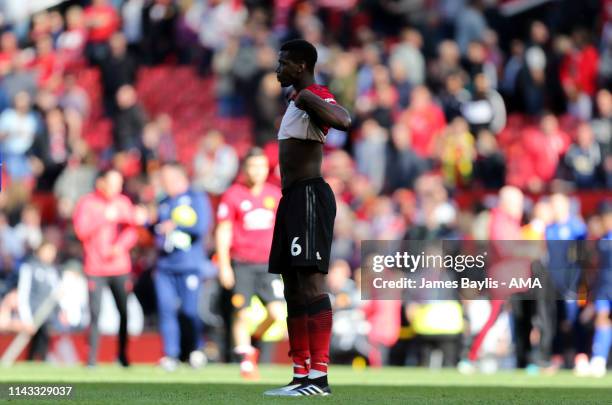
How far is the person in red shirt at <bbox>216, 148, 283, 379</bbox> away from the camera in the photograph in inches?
590

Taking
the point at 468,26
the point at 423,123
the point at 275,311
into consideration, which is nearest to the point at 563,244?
the point at 275,311

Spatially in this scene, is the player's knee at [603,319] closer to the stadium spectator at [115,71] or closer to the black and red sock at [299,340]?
the black and red sock at [299,340]

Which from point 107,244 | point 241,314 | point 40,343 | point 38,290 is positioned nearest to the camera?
point 241,314

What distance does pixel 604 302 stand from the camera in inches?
675

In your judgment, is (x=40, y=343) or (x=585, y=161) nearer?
(x=40, y=343)

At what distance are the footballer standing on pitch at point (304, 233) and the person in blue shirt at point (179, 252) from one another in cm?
656

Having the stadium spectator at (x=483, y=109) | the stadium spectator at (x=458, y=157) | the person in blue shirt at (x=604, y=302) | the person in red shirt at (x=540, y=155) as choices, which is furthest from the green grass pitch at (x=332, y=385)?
the stadium spectator at (x=483, y=109)

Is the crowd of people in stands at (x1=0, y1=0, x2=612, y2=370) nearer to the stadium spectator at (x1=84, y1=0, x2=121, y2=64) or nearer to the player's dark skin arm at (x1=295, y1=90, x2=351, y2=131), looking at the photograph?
the stadium spectator at (x1=84, y1=0, x2=121, y2=64)

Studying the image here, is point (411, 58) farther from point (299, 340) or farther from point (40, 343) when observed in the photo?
point (299, 340)

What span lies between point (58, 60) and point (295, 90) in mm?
15415

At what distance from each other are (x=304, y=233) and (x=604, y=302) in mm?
7952

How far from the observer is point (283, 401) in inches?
374

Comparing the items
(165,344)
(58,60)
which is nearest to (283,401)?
(165,344)

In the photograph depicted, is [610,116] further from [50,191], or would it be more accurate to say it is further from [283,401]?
[283,401]
